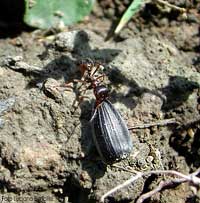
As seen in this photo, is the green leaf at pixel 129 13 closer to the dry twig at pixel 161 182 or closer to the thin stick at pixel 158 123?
the thin stick at pixel 158 123

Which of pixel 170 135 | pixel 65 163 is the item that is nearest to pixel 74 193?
pixel 65 163

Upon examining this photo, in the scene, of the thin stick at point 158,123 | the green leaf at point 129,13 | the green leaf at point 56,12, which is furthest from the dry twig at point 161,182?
the green leaf at point 56,12

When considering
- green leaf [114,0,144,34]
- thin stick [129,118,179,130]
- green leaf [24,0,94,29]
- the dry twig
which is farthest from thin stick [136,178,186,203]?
green leaf [24,0,94,29]

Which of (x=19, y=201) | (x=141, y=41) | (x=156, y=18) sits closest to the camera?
(x=19, y=201)

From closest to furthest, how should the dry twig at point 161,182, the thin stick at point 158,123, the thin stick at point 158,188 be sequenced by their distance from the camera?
the dry twig at point 161,182 < the thin stick at point 158,188 < the thin stick at point 158,123

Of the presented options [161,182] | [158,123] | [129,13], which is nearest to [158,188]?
[161,182]

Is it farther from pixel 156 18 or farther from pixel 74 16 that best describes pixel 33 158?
pixel 156 18
